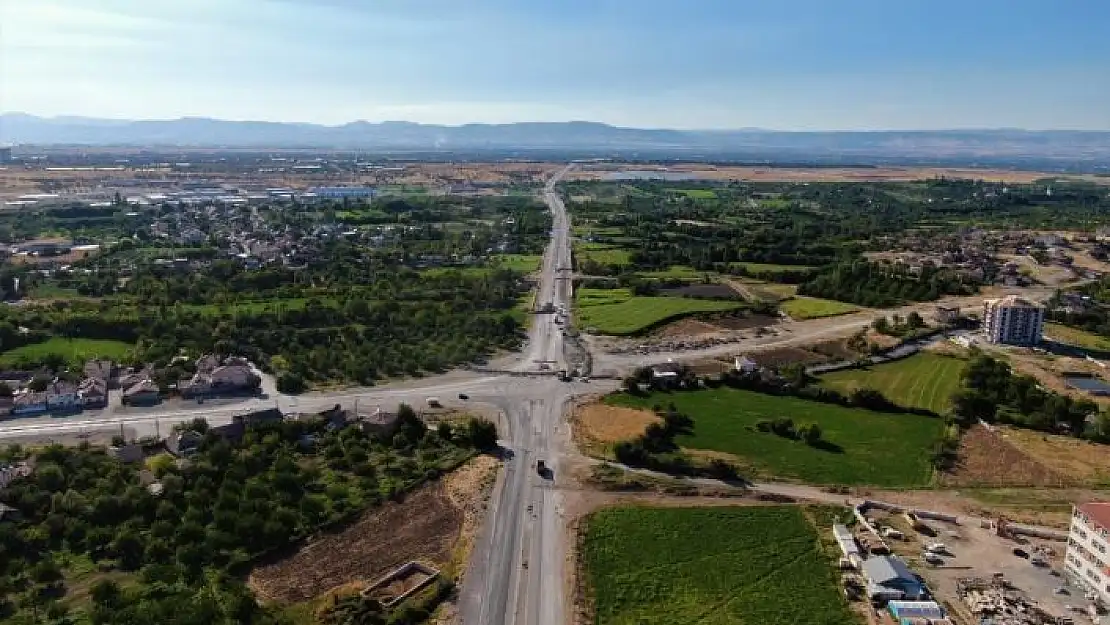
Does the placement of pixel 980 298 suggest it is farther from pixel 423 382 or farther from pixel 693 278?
Answer: pixel 423 382

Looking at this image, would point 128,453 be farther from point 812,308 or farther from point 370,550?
point 812,308

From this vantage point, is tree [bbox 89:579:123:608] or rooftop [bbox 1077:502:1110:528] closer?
tree [bbox 89:579:123:608]

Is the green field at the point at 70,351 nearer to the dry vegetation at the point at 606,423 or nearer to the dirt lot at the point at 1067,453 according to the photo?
the dry vegetation at the point at 606,423

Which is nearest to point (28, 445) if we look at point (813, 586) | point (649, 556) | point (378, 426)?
point (378, 426)

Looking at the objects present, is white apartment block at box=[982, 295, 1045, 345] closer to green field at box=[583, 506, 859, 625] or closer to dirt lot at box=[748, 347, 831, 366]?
Result: dirt lot at box=[748, 347, 831, 366]

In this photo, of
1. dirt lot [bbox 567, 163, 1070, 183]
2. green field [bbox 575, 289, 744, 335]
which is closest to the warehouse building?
dirt lot [bbox 567, 163, 1070, 183]

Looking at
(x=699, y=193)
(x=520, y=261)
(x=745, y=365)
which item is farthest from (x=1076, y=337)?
(x=699, y=193)
